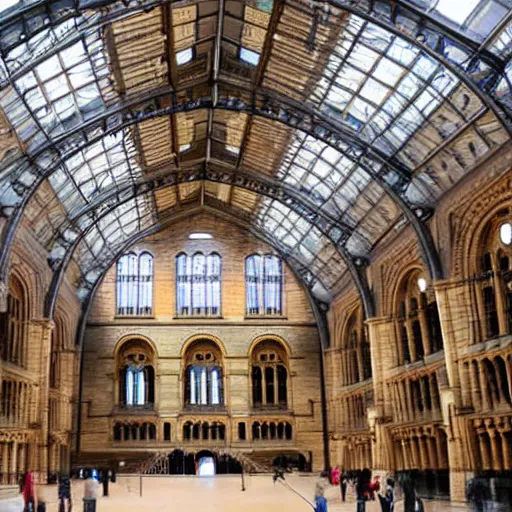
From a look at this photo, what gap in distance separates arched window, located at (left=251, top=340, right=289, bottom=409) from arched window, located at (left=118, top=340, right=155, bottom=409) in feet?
23.0

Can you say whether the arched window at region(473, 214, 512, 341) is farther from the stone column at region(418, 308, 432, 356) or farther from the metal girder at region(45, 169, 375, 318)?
the metal girder at region(45, 169, 375, 318)

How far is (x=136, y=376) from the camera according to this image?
48.0 m

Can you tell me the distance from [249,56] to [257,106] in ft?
8.13

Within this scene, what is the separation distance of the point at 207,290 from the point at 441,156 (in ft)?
76.6

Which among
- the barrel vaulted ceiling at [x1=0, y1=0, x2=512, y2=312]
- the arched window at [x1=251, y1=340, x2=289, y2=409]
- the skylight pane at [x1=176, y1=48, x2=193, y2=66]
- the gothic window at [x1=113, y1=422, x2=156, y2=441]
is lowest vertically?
the gothic window at [x1=113, y1=422, x2=156, y2=441]

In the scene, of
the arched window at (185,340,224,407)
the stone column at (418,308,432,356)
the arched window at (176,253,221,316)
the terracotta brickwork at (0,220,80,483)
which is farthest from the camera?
the arched window at (176,253,221,316)

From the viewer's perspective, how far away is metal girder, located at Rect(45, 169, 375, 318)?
37906 mm

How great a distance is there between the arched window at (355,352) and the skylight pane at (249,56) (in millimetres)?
17655

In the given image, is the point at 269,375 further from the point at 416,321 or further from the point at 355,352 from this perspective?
the point at 416,321

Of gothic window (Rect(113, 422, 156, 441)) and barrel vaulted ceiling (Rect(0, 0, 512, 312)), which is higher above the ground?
barrel vaulted ceiling (Rect(0, 0, 512, 312))

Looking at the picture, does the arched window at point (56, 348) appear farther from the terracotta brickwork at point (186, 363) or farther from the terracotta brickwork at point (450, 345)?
the terracotta brickwork at point (450, 345)

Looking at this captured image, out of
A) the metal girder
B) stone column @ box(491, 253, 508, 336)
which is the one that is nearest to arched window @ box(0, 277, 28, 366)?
the metal girder

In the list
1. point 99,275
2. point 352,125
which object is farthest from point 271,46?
point 99,275

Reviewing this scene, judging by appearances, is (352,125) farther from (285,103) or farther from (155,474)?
(155,474)
